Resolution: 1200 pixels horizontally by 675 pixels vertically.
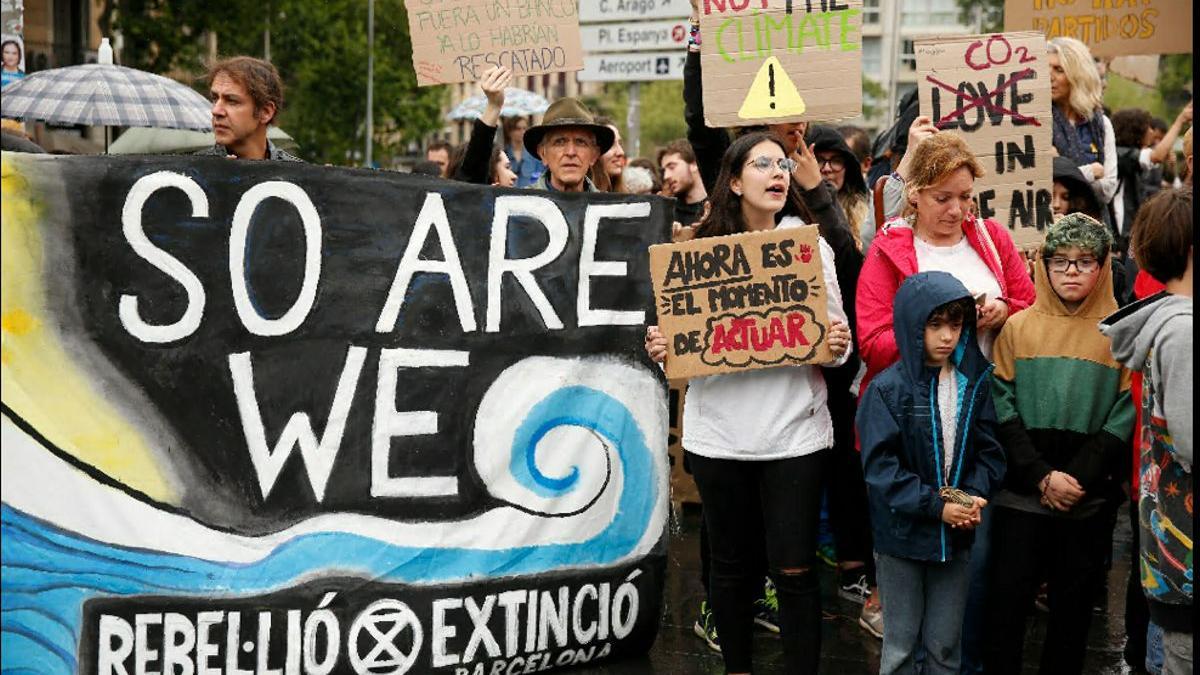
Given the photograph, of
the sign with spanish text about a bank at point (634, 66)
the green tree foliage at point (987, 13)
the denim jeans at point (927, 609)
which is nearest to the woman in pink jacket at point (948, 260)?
the denim jeans at point (927, 609)

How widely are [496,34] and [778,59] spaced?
1253mm

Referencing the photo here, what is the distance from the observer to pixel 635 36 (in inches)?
504

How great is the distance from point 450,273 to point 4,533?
153cm

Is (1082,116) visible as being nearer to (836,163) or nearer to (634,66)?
(836,163)

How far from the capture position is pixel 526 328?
5203mm

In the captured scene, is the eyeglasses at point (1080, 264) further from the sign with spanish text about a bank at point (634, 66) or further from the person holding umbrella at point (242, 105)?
the sign with spanish text about a bank at point (634, 66)

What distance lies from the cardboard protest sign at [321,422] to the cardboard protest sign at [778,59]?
563 millimetres

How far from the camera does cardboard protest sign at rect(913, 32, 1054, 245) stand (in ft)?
19.3

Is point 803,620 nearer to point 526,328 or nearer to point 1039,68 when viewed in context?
point 526,328

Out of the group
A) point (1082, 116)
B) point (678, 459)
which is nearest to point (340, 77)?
point (678, 459)

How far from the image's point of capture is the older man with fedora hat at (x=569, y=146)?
5.95m

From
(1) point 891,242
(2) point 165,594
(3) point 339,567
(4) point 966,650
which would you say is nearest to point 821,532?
(4) point 966,650

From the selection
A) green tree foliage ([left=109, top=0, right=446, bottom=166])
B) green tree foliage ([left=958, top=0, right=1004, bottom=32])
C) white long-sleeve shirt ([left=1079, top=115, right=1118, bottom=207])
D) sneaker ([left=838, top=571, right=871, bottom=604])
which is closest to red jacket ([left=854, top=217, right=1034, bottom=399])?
sneaker ([left=838, top=571, right=871, bottom=604])

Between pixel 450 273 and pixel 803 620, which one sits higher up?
pixel 450 273
